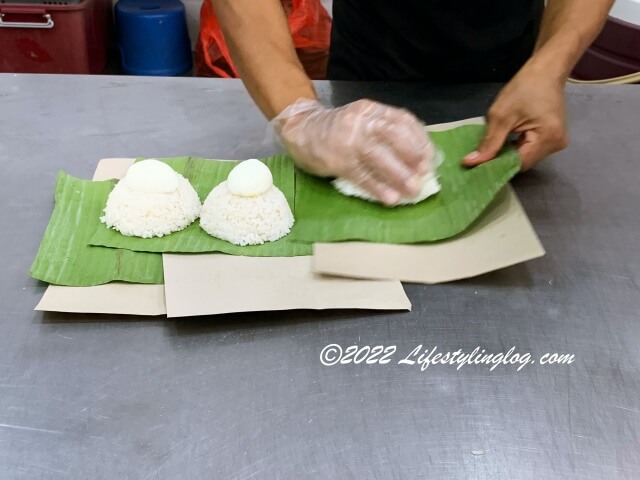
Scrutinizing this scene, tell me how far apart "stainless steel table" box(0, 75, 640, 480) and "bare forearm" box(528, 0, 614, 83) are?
215mm

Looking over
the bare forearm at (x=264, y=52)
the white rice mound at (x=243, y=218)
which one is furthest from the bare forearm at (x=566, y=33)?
the white rice mound at (x=243, y=218)

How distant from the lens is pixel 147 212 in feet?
2.72

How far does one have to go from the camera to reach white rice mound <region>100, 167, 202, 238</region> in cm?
83

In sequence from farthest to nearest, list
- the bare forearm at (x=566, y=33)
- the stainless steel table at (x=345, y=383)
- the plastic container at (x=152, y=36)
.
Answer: the plastic container at (x=152, y=36) → the bare forearm at (x=566, y=33) → the stainless steel table at (x=345, y=383)

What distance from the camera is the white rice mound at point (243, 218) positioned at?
0.82 m

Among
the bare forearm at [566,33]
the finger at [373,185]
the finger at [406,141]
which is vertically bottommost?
the finger at [373,185]

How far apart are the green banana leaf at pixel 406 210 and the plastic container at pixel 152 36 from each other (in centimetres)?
163

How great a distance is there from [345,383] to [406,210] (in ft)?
0.94

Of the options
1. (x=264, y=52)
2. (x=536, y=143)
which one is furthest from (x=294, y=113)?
(x=536, y=143)

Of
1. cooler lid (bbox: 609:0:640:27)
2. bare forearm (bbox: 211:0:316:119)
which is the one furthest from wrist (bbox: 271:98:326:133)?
cooler lid (bbox: 609:0:640:27)

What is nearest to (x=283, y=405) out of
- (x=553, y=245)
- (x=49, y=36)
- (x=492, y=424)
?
(x=492, y=424)

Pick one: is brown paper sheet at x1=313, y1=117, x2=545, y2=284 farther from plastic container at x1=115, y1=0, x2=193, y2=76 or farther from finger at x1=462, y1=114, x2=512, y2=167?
plastic container at x1=115, y1=0, x2=193, y2=76

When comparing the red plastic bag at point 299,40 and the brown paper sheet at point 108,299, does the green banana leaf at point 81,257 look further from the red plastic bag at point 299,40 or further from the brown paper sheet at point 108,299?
the red plastic bag at point 299,40

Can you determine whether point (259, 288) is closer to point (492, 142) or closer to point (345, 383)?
point (345, 383)
